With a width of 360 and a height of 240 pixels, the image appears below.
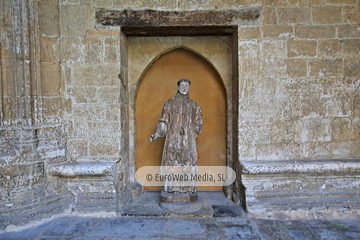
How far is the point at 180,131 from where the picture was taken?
10.7ft

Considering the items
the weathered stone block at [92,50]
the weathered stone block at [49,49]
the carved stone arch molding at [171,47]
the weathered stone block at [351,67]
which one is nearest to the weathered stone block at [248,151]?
the carved stone arch molding at [171,47]

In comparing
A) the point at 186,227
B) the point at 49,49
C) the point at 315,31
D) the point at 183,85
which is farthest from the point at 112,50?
the point at 315,31

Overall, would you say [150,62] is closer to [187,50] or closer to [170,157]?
[187,50]

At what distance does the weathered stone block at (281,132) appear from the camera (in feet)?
10.7

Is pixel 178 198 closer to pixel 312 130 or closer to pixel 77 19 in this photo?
pixel 312 130

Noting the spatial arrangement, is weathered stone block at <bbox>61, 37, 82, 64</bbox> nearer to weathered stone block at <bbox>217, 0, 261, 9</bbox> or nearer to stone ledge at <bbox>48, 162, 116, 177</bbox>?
stone ledge at <bbox>48, 162, 116, 177</bbox>

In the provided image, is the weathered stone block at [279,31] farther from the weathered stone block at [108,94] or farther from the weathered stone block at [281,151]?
the weathered stone block at [108,94]

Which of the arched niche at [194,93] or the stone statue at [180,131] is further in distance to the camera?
the arched niche at [194,93]

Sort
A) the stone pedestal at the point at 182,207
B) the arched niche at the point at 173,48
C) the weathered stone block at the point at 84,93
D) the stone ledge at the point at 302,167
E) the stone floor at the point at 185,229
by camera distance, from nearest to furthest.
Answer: the stone floor at the point at 185,229 < the stone ledge at the point at 302,167 < the stone pedestal at the point at 182,207 < the weathered stone block at the point at 84,93 < the arched niche at the point at 173,48

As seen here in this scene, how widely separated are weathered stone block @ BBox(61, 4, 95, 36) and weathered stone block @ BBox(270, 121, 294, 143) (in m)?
2.80

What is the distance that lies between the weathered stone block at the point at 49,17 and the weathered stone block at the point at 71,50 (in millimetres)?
161

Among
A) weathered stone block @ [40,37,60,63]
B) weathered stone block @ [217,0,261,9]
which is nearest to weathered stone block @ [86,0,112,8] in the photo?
weathered stone block @ [40,37,60,63]

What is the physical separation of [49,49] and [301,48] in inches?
131

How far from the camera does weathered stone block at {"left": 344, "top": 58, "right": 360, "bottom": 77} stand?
324cm
